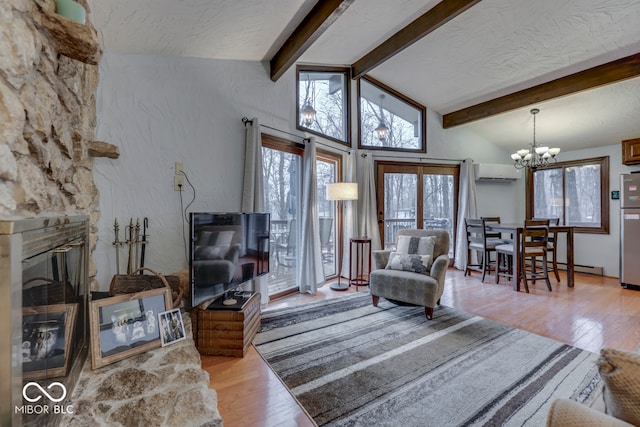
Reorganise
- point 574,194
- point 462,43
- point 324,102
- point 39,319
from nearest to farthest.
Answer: point 39,319 < point 462,43 < point 324,102 < point 574,194

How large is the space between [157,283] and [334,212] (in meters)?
2.80

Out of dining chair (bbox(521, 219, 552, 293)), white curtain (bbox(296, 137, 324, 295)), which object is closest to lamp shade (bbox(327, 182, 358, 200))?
white curtain (bbox(296, 137, 324, 295))

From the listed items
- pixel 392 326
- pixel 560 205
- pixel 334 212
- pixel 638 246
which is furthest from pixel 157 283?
pixel 560 205

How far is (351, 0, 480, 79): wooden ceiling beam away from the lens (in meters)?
2.68

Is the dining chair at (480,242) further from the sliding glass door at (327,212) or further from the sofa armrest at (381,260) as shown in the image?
the sliding glass door at (327,212)

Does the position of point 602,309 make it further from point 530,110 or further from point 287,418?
point 287,418

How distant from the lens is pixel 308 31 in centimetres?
255

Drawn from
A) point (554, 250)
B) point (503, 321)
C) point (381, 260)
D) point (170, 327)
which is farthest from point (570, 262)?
point (170, 327)

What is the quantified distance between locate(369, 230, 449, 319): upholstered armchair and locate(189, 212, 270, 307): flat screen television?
1.34 m

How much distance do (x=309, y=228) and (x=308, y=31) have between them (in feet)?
6.97

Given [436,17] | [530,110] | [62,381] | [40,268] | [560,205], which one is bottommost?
[62,381]

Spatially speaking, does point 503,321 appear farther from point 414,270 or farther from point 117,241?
point 117,241

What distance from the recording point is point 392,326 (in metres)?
2.65

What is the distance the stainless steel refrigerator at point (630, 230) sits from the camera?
12.6 ft
